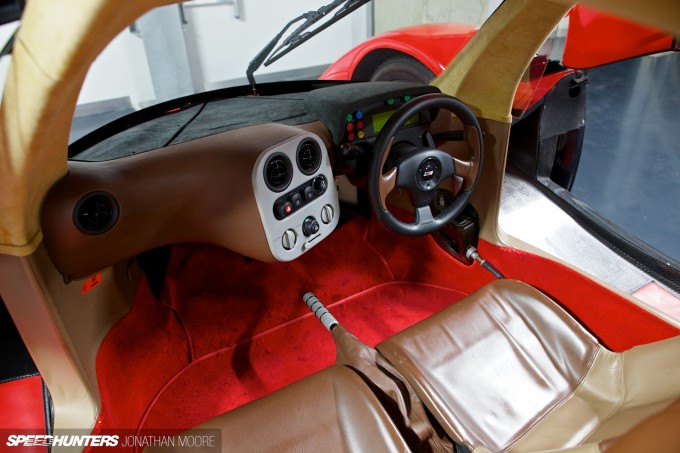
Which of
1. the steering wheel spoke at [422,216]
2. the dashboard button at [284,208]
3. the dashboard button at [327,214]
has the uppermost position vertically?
the dashboard button at [284,208]

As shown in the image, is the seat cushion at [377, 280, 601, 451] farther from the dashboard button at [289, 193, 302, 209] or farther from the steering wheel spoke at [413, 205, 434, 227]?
the dashboard button at [289, 193, 302, 209]

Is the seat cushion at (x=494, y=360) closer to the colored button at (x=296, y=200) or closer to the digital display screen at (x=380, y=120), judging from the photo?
the colored button at (x=296, y=200)

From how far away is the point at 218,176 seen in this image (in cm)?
126

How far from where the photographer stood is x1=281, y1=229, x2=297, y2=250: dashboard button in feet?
4.41

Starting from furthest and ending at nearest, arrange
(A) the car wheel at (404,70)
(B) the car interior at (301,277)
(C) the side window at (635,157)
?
(C) the side window at (635,157)
(A) the car wheel at (404,70)
(B) the car interior at (301,277)

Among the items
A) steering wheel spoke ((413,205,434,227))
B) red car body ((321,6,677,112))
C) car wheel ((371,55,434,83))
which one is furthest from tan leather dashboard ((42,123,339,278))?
car wheel ((371,55,434,83))

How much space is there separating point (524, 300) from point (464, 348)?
0.81 ft

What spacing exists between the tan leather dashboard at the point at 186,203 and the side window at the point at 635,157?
1737mm

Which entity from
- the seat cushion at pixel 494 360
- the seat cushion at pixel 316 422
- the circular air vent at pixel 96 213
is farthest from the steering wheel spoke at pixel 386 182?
the circular air vent at pixel 96 213

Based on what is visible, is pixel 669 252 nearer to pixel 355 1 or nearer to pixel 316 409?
pixel 355 1

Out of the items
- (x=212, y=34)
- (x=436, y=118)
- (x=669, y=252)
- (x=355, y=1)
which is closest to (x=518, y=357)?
(x=436, y=118)

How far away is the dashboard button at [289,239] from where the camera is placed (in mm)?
1344

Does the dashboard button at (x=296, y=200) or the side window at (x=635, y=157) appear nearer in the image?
the dashboard button at (x=296, y=200)

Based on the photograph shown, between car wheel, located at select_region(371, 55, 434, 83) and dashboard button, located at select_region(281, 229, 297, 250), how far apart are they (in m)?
1.51
